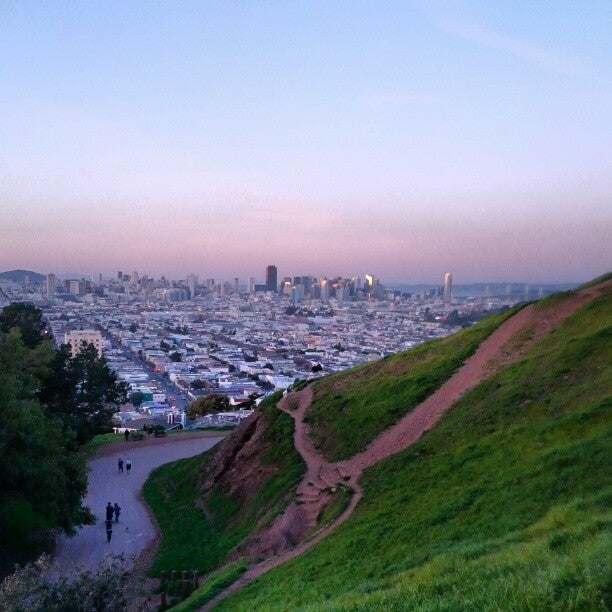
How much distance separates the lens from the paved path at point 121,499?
13.1 meters

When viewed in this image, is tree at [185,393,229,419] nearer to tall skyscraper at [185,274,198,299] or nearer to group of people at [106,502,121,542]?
group of people at [106,502,121,542]

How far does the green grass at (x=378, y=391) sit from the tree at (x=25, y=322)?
36.1 feet

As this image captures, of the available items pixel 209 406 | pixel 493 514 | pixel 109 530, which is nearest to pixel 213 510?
pixel 109 530

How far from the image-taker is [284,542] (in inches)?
390

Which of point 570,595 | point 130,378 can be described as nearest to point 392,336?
point 130,378

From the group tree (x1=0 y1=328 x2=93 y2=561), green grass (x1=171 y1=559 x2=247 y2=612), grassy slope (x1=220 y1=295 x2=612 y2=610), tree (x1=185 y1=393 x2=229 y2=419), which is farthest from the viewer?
tree (x1=185 y1=393 x2=229 y2=419)

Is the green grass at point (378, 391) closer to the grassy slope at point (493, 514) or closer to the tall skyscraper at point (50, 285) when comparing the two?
the grassy slope at point (493, 514)

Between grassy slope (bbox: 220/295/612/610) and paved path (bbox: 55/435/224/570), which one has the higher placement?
grassy slope (bbox: 220/295/612/610)

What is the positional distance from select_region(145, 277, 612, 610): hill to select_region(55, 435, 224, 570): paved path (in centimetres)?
303

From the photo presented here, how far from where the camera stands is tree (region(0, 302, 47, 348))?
73.9 ft

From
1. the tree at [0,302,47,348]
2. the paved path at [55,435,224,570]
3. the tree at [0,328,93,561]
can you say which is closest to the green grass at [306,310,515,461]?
the paved path at [55,435,224,570]

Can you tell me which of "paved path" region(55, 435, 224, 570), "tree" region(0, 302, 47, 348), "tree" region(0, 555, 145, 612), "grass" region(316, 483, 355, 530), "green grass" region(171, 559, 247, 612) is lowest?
"paved path" region(55, 435, 224, 570)

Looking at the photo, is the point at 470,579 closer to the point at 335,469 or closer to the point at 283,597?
the point at 283,597

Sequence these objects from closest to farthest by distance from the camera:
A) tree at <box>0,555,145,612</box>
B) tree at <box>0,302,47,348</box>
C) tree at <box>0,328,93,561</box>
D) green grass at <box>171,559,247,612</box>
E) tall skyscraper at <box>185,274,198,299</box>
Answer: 1. tree at <box>0,555,145,612</box>
2. green grass at <box>171,559,247,612</box>
3. tree at <box>0,328,93,561</box>
4. tree at <box>0,302,47,348</box>
5. tall skyscraper at <box>185,274,198,299</box>
